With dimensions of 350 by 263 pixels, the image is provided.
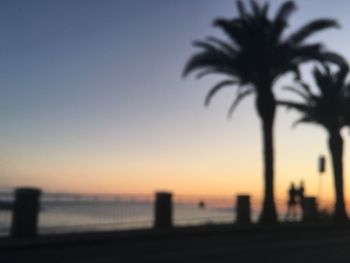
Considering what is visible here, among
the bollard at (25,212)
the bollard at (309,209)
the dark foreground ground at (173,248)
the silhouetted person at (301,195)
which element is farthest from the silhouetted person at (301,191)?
the bollard at (25,212)

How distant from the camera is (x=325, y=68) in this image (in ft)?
120

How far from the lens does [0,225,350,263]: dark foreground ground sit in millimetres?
14172

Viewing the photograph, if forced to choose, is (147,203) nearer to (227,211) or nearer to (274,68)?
(227,211)

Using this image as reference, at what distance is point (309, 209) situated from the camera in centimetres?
3300

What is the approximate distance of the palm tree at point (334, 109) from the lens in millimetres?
36156

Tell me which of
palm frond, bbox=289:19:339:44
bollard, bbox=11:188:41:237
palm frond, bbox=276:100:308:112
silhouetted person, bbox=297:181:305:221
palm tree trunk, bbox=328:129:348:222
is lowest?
bollard, bbox=11:188:41:237

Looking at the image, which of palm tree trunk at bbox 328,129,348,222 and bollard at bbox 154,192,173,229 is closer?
bollard at bbox 154,192,173,229

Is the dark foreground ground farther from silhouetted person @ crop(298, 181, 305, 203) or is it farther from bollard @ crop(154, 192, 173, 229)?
silhouetted person @ crop(298, 181, 305, 203)

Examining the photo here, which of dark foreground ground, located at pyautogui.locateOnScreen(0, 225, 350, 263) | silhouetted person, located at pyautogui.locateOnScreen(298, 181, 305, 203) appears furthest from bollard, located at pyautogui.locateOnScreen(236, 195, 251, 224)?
dark foreground ground, located at pyautogui.locateOnScreen(0, 225, 350, 263)

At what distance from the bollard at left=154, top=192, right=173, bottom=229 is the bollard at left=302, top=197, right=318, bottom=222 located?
10.3m

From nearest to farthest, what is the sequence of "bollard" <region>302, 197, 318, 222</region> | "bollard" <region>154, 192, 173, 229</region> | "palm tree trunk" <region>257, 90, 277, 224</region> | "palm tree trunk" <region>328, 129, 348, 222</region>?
1. "bollard" <region>154, 192, 173, 229</region>
2. "palm tree trunk" <region>257, 90, 277, 224</region>
3. "bollard" <region>302, 197, 318, 222</region>
4. "palm tree trunk" <region>328, 129, 348, 222</region>

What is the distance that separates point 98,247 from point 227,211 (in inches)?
548

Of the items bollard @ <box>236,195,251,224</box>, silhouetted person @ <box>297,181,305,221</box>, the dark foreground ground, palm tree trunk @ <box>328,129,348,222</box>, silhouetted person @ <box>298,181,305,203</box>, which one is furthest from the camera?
palm tree trunk @ <box>328,129,348,222</box>

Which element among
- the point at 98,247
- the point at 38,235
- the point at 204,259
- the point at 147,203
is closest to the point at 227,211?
the point at 147,203
